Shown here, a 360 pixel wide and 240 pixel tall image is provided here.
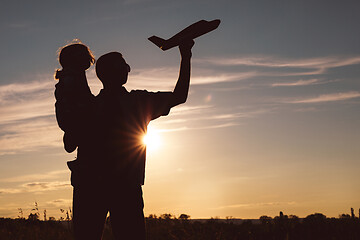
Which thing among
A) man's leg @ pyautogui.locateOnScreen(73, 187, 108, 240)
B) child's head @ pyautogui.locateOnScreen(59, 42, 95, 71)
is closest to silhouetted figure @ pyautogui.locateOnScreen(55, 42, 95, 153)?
child's head @ pyautogui.locateOnScreen(59, 42, 95, 71)

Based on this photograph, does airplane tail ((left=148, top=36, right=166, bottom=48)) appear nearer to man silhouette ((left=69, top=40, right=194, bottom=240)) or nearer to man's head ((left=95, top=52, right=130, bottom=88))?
man's head ((left=95, top=52, right=130, bottom=88))

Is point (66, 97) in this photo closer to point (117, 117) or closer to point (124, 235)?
point (117, 117)

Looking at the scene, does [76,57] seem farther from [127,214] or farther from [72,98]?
[127,214]

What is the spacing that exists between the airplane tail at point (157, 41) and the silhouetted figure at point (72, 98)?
2.50 feet

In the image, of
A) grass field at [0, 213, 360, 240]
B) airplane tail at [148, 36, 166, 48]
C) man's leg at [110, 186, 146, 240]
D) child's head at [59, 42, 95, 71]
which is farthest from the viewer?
grass field at [0, 213, 360, 240]

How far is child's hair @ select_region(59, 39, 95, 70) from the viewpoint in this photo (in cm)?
411

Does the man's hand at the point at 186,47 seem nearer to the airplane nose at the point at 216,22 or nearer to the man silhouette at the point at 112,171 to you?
the airplane nose at the point at 216,22

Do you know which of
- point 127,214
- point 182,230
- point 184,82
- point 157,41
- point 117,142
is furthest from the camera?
point 182,230

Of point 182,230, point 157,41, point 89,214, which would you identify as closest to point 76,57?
point 157,41

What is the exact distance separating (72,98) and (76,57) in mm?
418

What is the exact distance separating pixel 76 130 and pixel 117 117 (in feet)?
1.22

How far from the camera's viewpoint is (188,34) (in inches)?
166

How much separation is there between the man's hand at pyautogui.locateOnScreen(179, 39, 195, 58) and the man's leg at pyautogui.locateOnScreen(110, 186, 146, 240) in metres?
1.32

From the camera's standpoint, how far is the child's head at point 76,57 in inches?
162
